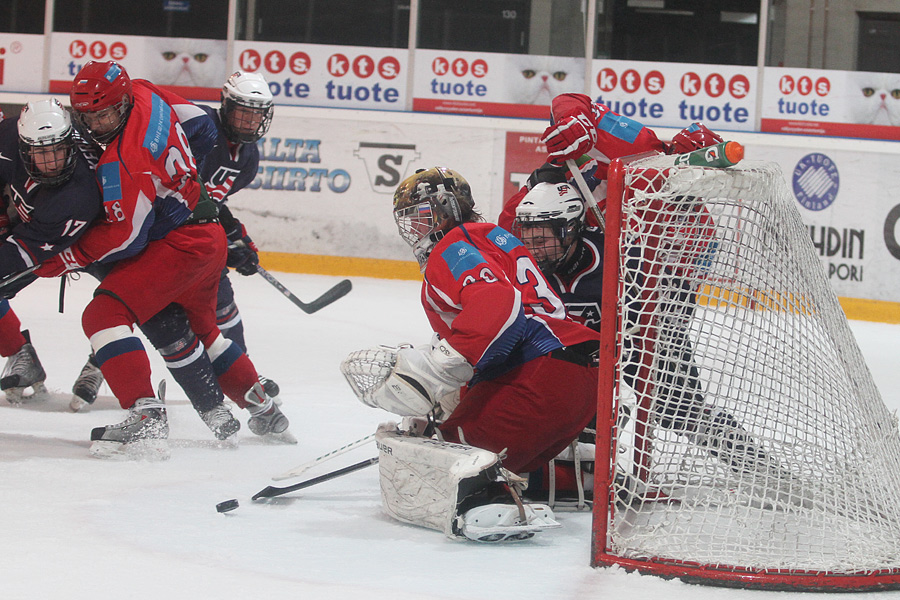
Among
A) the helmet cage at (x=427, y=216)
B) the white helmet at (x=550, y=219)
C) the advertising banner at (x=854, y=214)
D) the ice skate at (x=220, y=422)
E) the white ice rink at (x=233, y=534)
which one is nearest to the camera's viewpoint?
the white ice rink at (x=233, y=534)

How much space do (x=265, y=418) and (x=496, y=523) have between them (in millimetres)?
1107

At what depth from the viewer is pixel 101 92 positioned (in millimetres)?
2414

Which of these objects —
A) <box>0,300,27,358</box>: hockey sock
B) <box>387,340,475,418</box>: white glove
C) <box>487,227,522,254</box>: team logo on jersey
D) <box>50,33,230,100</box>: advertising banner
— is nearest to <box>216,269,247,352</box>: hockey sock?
<box>0,300,27,358</box>: hockey sock

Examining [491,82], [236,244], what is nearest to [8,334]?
[236,244]

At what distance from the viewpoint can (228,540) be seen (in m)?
1.83

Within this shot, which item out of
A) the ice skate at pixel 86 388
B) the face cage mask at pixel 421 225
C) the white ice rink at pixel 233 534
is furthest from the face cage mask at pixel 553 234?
the ice skate at pixel 86 388

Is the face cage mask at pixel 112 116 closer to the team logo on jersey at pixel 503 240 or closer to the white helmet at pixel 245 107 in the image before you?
the white helmet at pixel 245 107

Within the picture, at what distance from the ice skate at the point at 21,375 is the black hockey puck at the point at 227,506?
1.33 meters

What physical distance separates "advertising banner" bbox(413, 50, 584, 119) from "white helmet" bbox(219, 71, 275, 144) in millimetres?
4163

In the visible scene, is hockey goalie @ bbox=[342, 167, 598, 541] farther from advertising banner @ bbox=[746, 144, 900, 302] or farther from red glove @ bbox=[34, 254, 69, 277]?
advertising banner @ bbox=[746, 144, 900, 302]

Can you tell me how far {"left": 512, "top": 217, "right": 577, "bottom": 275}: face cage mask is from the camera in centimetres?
229

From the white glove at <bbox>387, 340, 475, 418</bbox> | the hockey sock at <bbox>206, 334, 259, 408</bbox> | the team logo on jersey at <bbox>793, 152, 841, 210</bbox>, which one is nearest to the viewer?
the white glove at <bbox>387, 340, 475, 418</bbox>

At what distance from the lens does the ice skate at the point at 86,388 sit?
3025mm

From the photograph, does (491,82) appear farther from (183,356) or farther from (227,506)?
(227,506)
